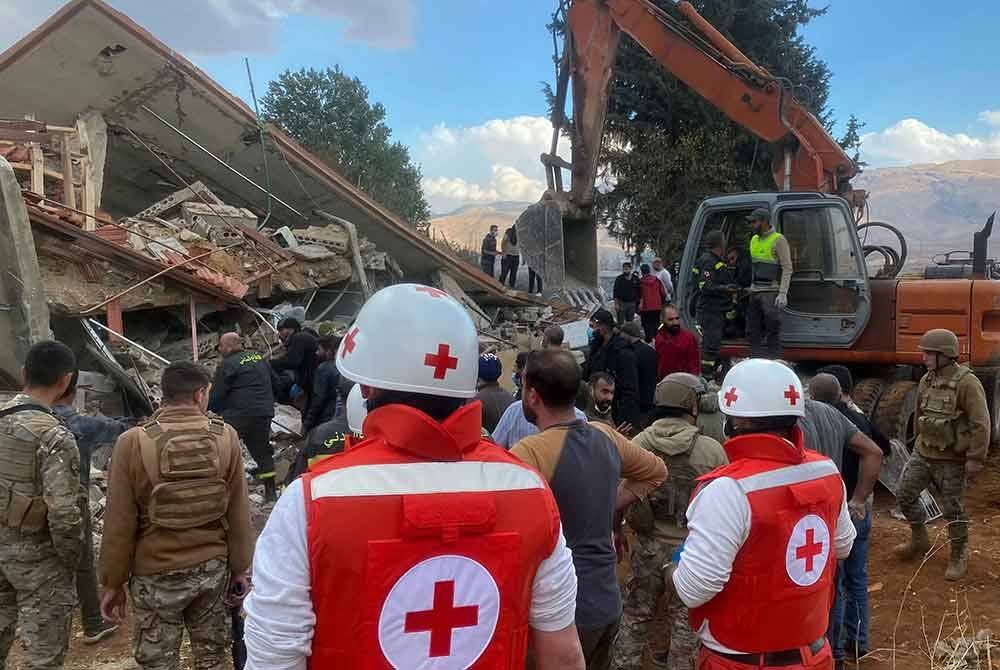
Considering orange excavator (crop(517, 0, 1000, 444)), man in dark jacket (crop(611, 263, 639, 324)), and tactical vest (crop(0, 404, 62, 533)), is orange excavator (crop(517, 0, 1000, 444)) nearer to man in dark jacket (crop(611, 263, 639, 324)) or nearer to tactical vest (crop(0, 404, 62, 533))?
man in dark jacket (crop(611, 263, 639, 324))

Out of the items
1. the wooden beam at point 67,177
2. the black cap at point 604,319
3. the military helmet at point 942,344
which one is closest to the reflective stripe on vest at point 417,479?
the military helmet at point 942,344

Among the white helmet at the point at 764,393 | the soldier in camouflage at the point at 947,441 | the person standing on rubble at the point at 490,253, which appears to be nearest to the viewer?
the white helmet at the point at 764,393

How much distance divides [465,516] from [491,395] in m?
3.18

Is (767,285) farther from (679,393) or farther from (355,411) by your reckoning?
(355,411)

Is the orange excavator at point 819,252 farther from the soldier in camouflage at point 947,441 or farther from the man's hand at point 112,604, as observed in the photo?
the man's hand at point 112,604

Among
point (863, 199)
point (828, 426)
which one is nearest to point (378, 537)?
point (828, 426)

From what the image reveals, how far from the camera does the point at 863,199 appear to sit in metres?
9.05

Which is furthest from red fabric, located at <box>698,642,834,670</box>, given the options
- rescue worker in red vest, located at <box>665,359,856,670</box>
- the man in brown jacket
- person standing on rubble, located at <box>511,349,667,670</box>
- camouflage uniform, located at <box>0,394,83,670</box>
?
camouflage uniform, located at <box>0,394,83,670</box>

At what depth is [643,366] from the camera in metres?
6.15

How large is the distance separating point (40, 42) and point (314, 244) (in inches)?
161

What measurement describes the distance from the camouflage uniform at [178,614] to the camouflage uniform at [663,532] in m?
1.82

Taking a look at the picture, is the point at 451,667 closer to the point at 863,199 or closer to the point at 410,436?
the point at 410,436

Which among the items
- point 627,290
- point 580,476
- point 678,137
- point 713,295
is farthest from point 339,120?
point 580,476

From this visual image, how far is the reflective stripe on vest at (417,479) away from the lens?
1322mm
